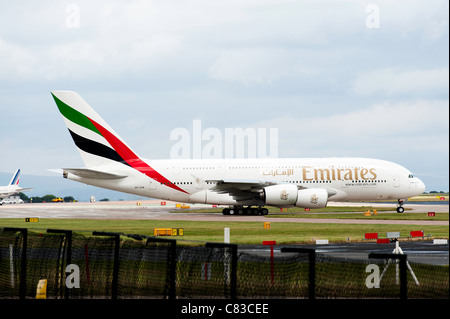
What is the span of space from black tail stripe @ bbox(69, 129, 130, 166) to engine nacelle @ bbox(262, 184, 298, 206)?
12327 mm

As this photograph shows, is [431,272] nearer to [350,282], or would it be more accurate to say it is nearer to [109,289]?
[350,282]

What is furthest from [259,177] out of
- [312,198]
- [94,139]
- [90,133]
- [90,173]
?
[90,133]

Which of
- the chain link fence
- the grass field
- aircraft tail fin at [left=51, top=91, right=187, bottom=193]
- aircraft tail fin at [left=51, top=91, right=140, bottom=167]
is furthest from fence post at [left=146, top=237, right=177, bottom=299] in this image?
aircraft tail fin at [left=51, top=91, right=140, bottom=167]

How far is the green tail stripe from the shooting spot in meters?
57.2

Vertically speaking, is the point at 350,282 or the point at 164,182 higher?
the point at 164,182

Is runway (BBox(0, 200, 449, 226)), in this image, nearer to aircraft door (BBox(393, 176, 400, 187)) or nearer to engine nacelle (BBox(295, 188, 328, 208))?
engine nacelle (BBox(295, 188, 328, 208))

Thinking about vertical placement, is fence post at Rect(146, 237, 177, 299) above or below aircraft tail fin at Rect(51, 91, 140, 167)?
below

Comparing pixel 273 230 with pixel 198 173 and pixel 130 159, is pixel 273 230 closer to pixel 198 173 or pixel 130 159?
pixel 198 173

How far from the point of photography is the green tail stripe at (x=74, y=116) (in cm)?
5722

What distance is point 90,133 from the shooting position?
188 ft

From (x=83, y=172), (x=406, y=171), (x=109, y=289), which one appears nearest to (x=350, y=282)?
(x=109, y=289)

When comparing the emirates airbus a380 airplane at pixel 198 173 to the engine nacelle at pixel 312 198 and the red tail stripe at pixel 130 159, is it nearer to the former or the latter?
the red tail stripe at pixel 130 159
